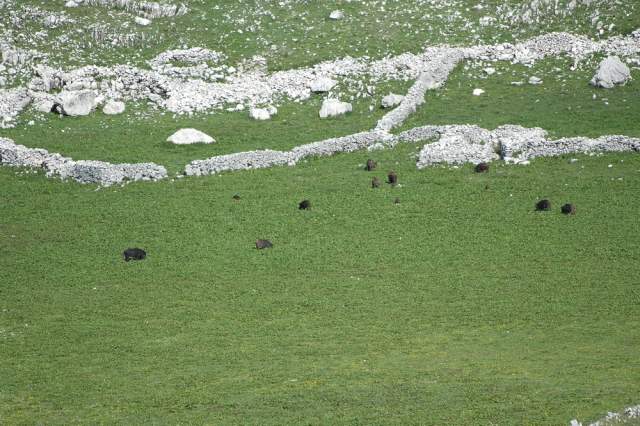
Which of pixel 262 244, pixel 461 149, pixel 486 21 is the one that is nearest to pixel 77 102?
pixel 262 244

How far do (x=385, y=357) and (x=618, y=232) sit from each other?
533 inches

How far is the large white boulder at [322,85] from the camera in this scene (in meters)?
54.1

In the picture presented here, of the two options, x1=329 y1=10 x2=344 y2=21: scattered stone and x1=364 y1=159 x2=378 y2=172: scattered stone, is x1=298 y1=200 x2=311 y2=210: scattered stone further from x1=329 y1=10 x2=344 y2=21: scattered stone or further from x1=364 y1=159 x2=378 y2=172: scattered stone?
x1=329 y1=10 x2=344 y2=21: scattered stone

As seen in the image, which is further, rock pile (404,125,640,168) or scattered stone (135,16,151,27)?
scattered stone (135,16,151,27)

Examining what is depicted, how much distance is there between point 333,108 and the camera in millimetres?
51781

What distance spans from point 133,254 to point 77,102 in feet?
66.4

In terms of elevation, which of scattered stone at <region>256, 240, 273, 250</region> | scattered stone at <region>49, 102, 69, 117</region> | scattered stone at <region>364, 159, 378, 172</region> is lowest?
scattered stone at <region>256, 240, 273, 250</region>

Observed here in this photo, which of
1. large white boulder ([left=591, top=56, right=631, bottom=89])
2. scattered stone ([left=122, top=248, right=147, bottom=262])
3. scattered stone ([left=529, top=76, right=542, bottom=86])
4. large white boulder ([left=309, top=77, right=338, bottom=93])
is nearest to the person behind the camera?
scattered stone ([left=122, top=248, right=147, bottom=262])

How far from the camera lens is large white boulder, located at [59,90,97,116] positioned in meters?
53.2

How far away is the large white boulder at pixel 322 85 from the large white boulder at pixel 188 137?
8220 millimetres

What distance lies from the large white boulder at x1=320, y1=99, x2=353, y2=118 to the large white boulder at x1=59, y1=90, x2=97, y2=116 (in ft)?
45.9

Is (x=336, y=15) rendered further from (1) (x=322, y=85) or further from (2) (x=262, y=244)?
(2) (x=262, y=244)

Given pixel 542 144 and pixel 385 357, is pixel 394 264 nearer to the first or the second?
pixel 385 357

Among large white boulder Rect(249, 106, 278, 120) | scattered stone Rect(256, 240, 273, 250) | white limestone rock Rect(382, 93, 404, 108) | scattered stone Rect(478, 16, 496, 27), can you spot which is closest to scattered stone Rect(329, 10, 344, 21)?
scattered stone Rect(478, 16, 496, 27)
